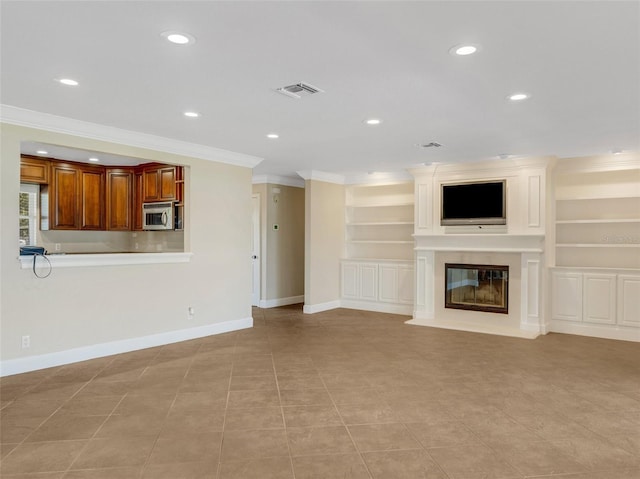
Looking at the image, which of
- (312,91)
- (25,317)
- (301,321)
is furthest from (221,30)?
(301,321)

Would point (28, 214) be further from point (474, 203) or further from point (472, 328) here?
point (472, 328)

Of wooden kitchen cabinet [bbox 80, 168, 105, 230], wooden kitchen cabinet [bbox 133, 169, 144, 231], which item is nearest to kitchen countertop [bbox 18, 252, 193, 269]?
wooden kitchen cabinet [bbox 133, 169, 144, 231]

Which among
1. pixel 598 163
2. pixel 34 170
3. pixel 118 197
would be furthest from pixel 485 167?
pixel 34 170

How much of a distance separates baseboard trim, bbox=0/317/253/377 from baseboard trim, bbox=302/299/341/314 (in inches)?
57.2

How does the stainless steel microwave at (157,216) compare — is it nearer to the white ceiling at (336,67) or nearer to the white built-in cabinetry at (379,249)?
the white ceiling at (336,67)

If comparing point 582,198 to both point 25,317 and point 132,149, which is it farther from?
point 25,317

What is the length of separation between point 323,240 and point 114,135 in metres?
4.07

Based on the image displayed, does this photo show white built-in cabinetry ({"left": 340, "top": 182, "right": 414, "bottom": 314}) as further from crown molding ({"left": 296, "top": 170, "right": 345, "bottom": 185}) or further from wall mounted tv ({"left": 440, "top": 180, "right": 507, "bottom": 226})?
wall mounted tv ({"left": 440, "top": 180, "right": 507, "bottom": 226})

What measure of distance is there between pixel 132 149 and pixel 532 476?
4872 millimetres

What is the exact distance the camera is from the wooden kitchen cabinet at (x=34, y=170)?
21.3 ft

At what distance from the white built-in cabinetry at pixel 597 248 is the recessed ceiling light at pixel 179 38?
222 inches

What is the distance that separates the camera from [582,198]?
6199 millimetres

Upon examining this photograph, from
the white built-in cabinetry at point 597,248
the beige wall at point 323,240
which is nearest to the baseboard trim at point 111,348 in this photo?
the beige wall at point 323,240

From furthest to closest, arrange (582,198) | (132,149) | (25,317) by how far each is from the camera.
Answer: (582,198) → (132,149) → (25,317)
